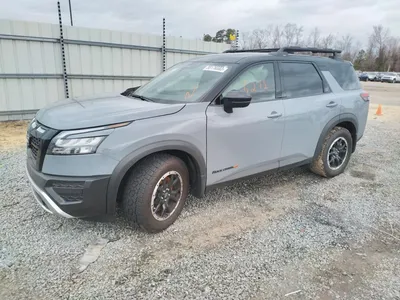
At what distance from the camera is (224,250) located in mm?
2748

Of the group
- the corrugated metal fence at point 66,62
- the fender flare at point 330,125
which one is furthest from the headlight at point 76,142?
the corrugated metal fence at point 66,62

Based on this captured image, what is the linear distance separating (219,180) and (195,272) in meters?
1.06

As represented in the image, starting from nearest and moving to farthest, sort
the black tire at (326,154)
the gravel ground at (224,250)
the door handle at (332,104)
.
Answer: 1. the gravel ground at (224,250)
2. the door handle at (332,104)
3. the black tire at (326,154)

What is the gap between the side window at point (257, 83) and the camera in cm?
333

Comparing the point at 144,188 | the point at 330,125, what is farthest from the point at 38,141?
the point at 330,125

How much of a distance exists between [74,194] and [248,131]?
1.82 meters

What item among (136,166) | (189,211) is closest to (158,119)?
(136,166)

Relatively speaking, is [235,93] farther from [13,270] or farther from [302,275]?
[13,270]

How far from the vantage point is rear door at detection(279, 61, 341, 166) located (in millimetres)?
3738

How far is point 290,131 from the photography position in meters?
3.72

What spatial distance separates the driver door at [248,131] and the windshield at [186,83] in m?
0.21

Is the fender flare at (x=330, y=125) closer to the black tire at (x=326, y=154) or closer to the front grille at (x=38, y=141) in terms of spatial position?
the black tire at (x=326, y=154)

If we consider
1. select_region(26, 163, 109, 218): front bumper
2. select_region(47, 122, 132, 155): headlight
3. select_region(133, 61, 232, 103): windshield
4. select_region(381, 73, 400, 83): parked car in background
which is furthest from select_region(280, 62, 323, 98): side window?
select_region(381, 73, 400, 83): parked car in background

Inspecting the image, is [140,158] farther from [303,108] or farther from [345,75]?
[345,75]
